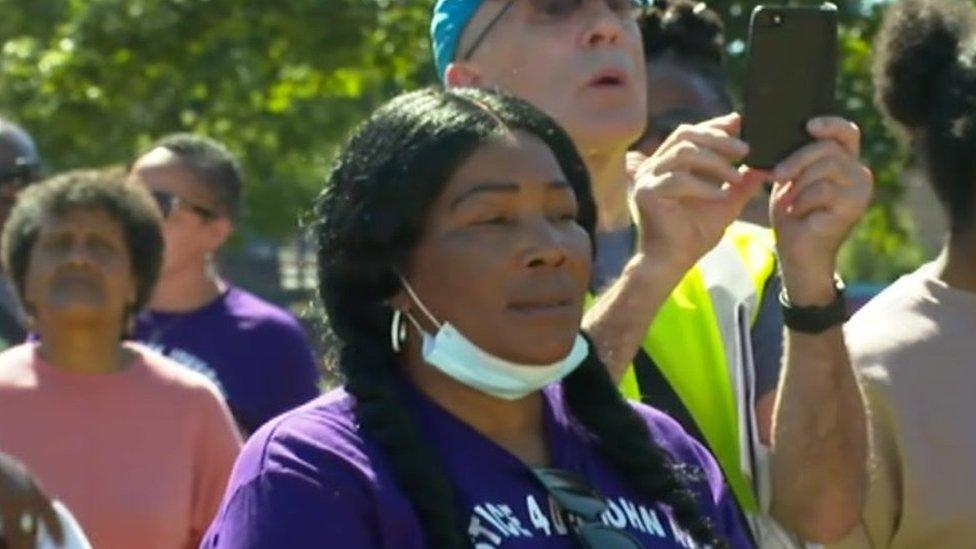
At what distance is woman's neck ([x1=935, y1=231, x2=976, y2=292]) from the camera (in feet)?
15.7

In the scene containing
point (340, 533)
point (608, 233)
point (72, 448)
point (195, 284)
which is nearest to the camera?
point (340, 533)

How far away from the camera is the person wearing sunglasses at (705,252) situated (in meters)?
4.11

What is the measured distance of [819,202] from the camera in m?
4.08

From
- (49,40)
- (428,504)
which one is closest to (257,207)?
(49,40)

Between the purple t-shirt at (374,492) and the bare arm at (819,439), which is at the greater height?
the purple t-shirt at (374,492)

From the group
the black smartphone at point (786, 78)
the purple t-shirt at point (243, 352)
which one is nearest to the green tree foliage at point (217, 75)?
the purple t-shirt at point (243, 352)

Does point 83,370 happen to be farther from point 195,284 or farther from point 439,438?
point 439,438

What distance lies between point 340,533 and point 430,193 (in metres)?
0.49

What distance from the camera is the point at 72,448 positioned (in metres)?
6.39

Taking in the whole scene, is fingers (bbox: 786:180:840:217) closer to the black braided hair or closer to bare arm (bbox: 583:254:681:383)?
bare arm (bbox: 583:254:681:383)

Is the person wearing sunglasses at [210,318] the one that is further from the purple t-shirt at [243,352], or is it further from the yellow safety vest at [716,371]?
the yellow safety vest at [716,371]

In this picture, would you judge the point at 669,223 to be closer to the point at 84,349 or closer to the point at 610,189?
the point at 610,189

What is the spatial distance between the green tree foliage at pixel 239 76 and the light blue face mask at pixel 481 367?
10.8 m

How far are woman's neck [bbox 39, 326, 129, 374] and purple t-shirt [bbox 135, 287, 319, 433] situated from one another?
0.89 metres
